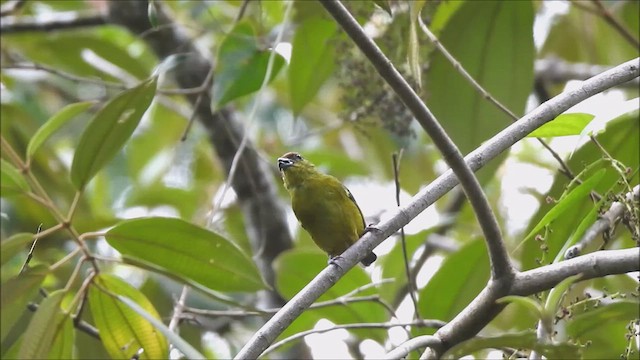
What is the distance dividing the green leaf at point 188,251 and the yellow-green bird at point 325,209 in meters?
0.34

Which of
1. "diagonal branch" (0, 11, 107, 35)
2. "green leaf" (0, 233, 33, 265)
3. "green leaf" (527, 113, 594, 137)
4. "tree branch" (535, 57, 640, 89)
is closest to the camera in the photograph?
"green leaf" (527, 113, 594, 137)

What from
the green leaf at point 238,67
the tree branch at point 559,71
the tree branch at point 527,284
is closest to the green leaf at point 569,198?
the tree branch at point 527,284

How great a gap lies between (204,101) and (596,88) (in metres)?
1.99

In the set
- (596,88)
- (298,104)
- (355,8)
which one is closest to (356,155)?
(298,104)

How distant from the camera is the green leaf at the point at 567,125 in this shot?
220cm

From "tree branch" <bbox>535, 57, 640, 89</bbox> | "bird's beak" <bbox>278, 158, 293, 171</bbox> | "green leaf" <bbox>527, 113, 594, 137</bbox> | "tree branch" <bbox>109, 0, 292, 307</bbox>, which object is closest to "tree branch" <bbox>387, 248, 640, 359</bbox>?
"green leaf" <bbox>527, 113, 594, 137</bbox>

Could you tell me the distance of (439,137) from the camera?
5.32ft

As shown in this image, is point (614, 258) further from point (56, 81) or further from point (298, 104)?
point (56, 81)

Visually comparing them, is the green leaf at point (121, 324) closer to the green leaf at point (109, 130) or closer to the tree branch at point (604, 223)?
the green leaf at point (109, 130)

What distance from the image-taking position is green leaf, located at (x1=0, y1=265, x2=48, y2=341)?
231cm

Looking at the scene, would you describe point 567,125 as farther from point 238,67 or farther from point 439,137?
point 238,67

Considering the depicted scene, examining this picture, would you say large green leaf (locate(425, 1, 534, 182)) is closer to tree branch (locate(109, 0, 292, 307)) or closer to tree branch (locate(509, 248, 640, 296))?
tree branch (locate(109, 0, 292, 307))

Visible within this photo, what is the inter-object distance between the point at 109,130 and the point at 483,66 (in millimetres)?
1086

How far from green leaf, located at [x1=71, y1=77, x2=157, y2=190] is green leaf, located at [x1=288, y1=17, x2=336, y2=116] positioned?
29.5 inches
